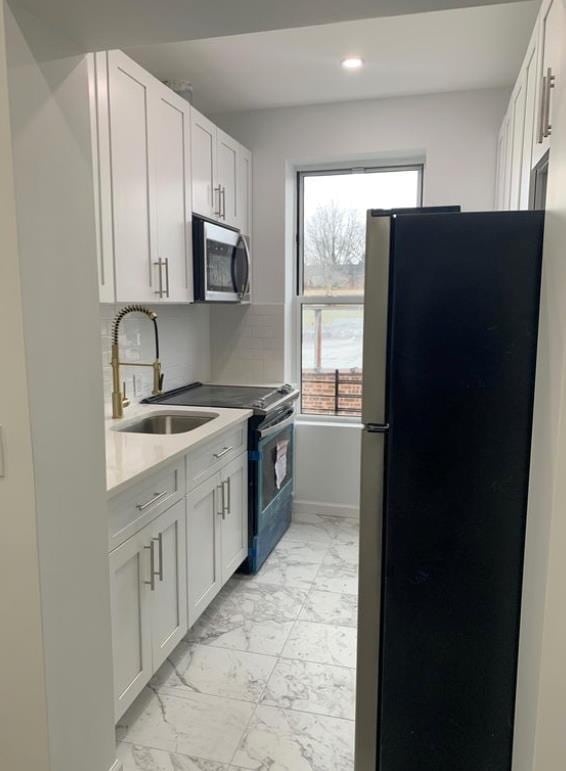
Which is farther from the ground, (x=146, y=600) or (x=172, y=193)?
(x=172, y=193)

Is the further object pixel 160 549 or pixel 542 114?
pixel 160 549

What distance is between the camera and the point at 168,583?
2.21 meters

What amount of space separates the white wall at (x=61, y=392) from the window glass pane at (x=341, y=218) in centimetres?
266

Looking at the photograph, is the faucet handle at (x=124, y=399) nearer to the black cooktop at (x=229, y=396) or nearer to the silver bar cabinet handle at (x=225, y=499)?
the black cooktop at (x=229, y=396)

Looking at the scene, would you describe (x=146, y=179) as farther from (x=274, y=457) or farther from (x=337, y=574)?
(x=337, y=574)

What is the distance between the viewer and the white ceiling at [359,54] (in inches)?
102

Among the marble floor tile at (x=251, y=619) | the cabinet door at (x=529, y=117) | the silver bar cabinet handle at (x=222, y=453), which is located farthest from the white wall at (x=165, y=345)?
the cabinet door at (x=529, y=117)

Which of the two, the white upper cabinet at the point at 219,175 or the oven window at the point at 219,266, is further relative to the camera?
the oven window at the point at 219,266

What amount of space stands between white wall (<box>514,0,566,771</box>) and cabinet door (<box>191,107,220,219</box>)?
2106 mm

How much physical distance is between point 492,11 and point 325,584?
110 inches

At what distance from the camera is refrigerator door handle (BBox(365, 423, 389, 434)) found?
1606 mm

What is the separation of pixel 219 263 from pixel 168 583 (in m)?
1.83

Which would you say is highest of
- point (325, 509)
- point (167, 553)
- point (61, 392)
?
point (61, 392)

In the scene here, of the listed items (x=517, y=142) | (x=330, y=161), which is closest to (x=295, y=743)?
(x=517, y=142)
